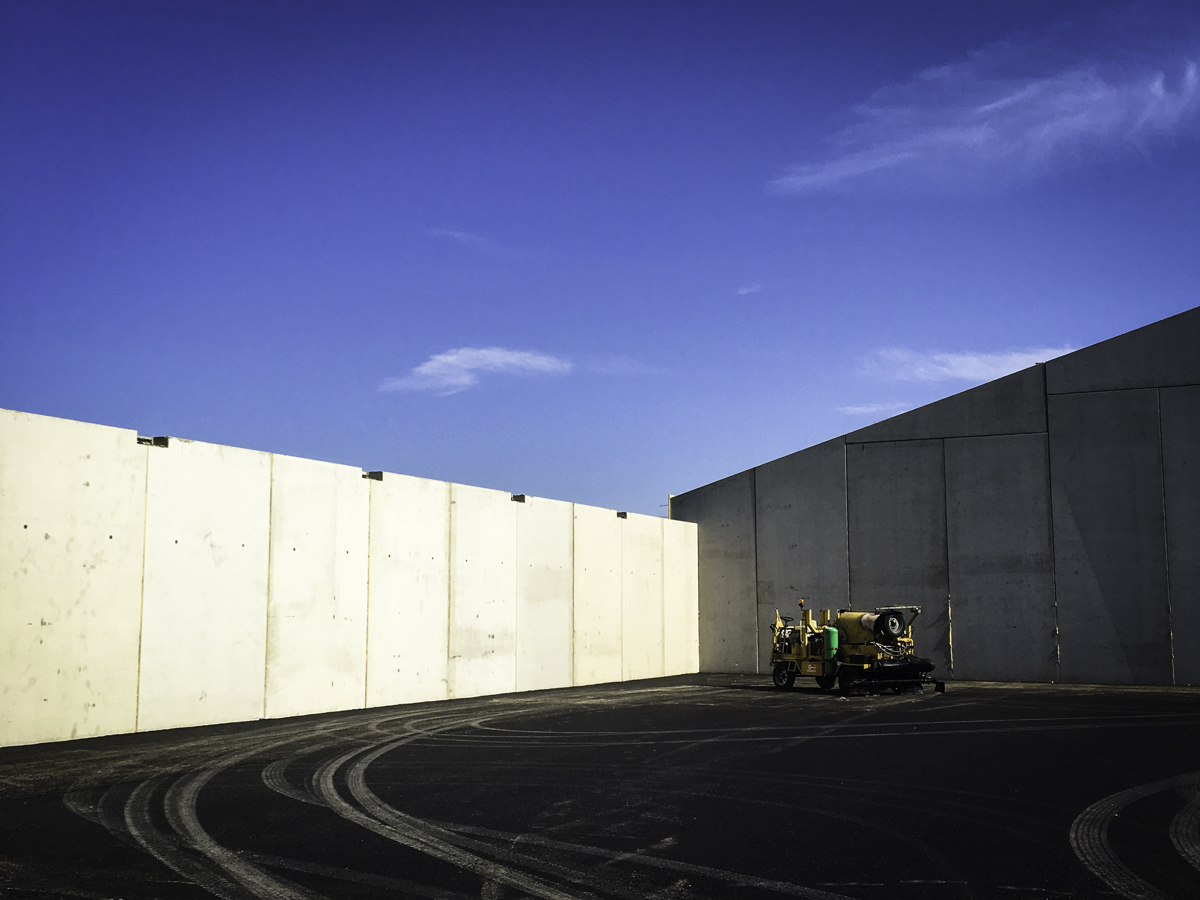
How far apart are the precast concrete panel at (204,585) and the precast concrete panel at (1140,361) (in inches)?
785

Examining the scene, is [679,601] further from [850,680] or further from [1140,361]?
[1140,361]

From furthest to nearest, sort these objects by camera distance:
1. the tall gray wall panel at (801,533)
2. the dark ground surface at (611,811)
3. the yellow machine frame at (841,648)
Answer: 1. the tall gray wall panel at (801,533)
2. the yellow machine frame at (841,648)
3. the dark ground surface at (611,811)

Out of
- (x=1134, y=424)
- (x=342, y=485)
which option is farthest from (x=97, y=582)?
(x=1134, y=424)

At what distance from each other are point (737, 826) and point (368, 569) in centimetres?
1159

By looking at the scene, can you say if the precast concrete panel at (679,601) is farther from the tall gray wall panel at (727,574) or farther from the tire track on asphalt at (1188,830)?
the tire track on asphalt at (1188,830)

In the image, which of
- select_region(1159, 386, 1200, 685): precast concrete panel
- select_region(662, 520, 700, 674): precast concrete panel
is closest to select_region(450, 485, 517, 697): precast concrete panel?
select_region(662, 520, 700, 674): precast concrete panel

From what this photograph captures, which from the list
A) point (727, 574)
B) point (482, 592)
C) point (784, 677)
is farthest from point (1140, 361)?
point (482, 592)

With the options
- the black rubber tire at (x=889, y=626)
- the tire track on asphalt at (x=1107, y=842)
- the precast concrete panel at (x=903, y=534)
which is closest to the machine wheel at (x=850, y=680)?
the black rubber tire at (x=889, y=626)

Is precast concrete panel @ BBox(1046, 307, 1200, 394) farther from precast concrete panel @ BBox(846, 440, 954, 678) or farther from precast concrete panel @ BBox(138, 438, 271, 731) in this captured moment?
precast concrete panel @ BBox(138, 438, 271, 731)

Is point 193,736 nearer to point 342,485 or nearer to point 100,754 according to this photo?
point 100,754

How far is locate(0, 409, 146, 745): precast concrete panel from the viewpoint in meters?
12.4

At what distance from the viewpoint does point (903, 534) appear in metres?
26.0

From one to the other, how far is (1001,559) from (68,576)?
2129cm

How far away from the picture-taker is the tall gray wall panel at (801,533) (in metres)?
26.8
